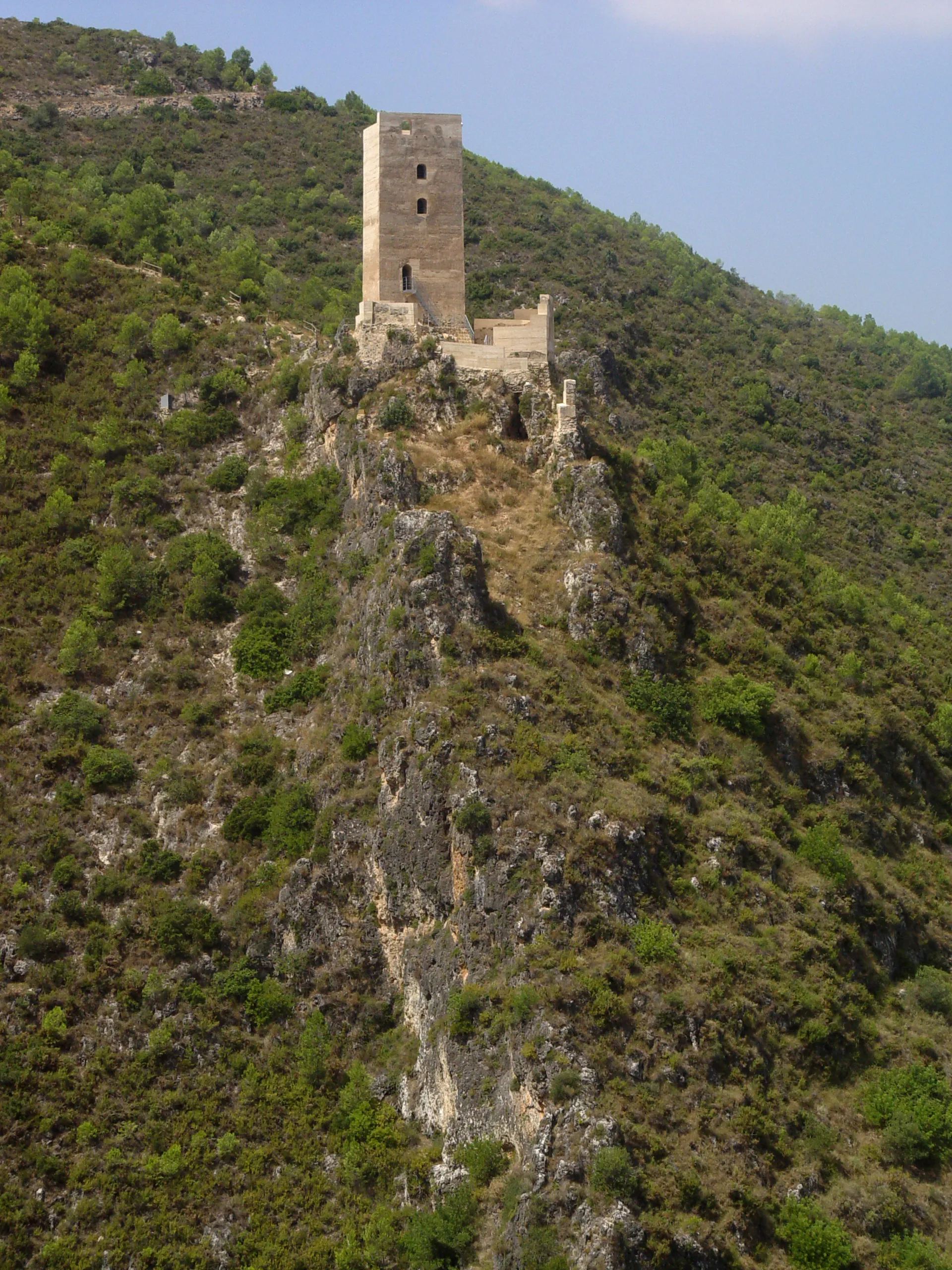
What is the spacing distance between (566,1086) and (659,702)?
1575 cm

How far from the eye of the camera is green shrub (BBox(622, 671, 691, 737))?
58.7 metres

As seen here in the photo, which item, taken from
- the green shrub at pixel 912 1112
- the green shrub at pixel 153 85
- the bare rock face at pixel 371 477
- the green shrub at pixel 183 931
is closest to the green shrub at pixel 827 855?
the green shrub at pixel 912 1112

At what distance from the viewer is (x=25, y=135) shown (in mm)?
109938

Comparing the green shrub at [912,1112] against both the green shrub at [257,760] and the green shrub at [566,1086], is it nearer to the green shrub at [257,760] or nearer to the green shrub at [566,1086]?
the green shrub at [566,1086]

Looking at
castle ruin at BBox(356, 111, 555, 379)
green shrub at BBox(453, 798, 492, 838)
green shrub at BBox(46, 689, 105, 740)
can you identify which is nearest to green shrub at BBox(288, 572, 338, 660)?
green shrub at BBox(46, 689, 105, 740)

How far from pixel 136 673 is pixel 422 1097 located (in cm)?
1924

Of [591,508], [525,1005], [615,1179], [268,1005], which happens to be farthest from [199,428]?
[615,1179]

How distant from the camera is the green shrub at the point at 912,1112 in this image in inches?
2000

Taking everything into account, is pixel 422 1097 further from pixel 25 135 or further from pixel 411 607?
pixel 25 135

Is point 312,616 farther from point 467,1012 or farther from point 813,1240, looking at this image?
point 813,1240

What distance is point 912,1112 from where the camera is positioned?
170ft

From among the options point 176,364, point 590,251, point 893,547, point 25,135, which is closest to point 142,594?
point 176,364

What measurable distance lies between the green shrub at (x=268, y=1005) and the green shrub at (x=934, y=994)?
1929 centimetres

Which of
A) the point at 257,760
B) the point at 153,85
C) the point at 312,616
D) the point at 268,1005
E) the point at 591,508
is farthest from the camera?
the point at 153,85
